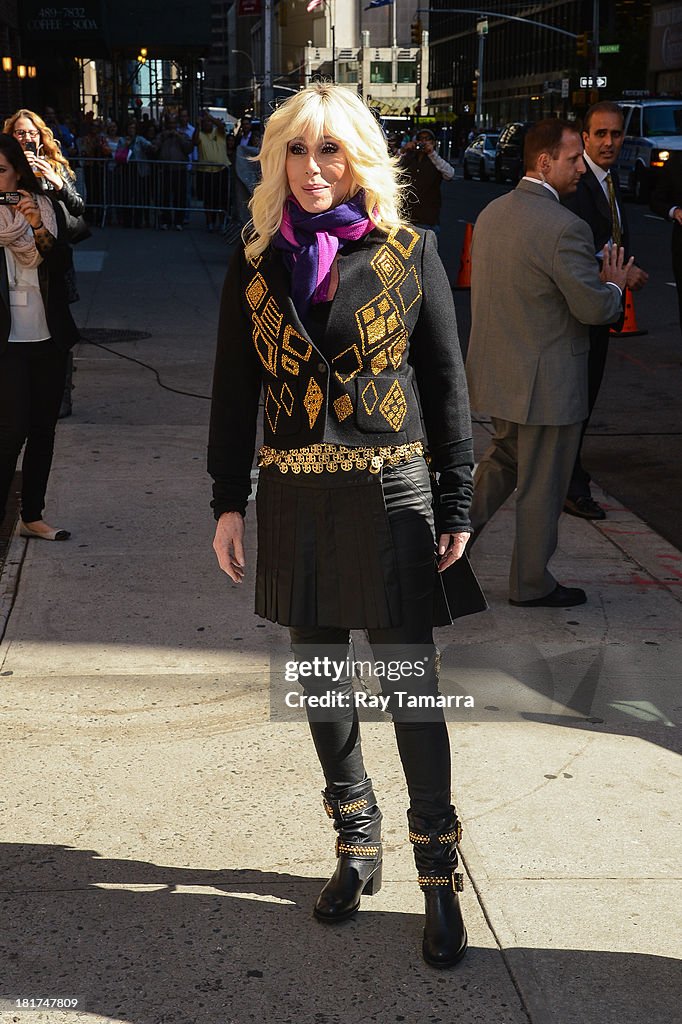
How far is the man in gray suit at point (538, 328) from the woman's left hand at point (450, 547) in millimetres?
2234

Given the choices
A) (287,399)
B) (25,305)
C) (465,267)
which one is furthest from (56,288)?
(465,267)

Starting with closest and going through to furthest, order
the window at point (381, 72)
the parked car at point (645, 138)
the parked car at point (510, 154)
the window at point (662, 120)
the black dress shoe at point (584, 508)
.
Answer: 1. the black dress shoe at point (584, 508)
2. the parked car at point (645, 138)
3. the window at point (662, 120)
4. the parked car at point (510, 154)
5. the window at point (381, 72)

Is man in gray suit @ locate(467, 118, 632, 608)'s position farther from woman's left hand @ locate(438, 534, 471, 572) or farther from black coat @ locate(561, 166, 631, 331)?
woman's left hand @ locate(438, 534, 471, 572)

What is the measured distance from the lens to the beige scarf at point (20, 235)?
5746mm

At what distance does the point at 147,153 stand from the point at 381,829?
24199 mm

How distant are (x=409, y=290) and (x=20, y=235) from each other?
10.6 feet

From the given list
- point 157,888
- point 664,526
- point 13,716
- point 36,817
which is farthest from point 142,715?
point 664,526

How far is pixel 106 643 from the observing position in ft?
16.5

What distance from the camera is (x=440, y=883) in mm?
3121

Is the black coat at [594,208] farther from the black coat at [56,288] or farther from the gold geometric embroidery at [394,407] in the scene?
the gold geometric embroidery at [394,407]

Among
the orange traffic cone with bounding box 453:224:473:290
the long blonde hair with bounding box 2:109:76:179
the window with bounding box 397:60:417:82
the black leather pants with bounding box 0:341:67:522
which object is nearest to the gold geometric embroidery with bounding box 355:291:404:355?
the black leather pants with bounding box 0:341:67:522

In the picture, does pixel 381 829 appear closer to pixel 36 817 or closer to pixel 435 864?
pixel 435 864

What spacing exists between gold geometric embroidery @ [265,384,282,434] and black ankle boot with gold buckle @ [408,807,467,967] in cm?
100

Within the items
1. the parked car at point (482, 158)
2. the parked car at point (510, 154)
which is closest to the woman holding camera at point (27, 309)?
the parked car at point (510, 154)
